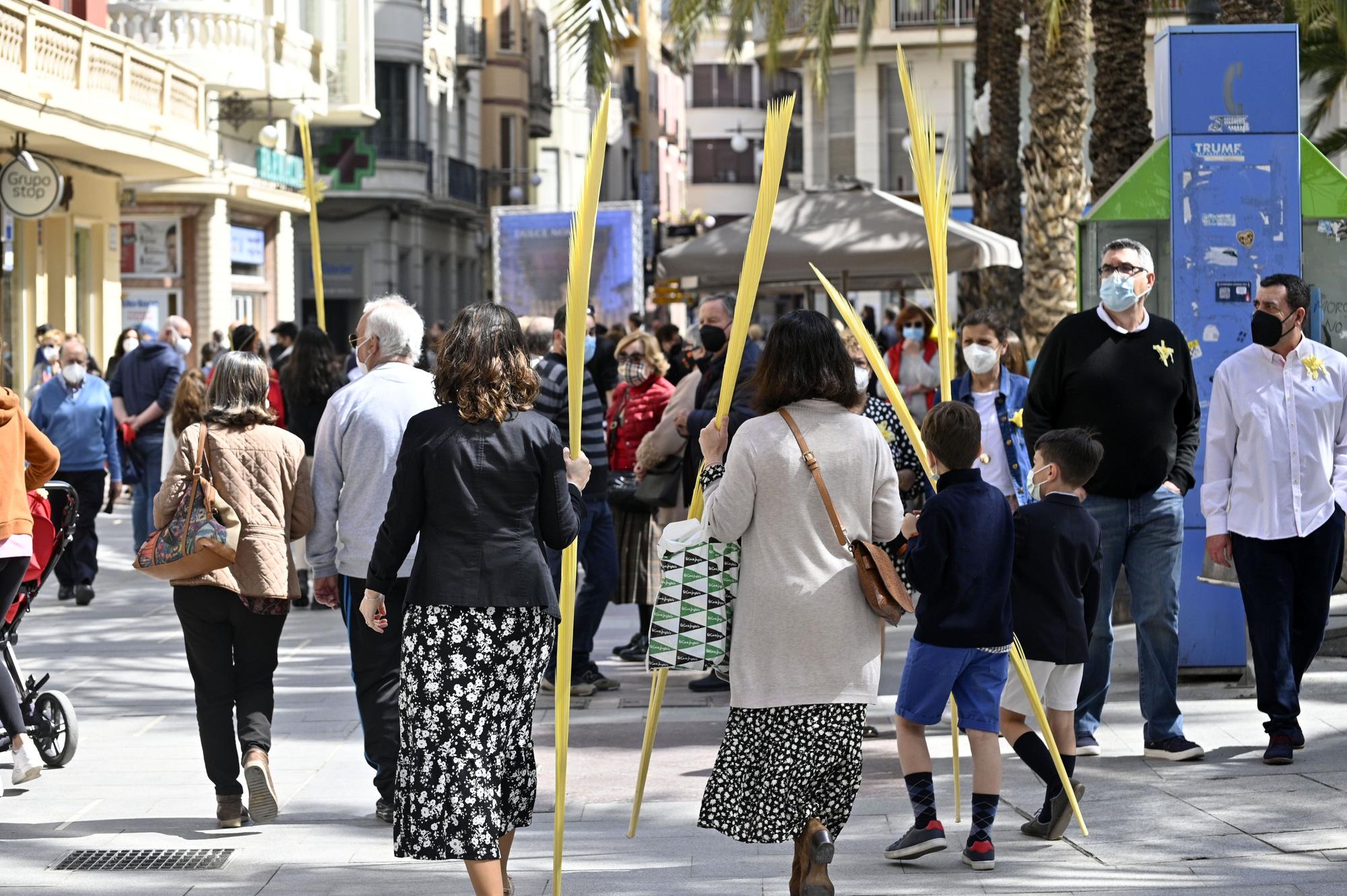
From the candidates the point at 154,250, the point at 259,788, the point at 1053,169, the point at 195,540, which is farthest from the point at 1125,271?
the point at 154,250

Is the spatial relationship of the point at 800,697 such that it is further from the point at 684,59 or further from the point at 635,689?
the point at 684,59

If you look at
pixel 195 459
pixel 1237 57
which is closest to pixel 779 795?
pixel 195 459

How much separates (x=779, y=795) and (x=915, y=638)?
798 mm

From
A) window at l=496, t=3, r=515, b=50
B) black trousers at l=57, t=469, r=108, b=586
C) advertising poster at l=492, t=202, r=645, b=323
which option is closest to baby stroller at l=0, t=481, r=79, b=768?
black trousers at l=57, t=469, r=108, b=586

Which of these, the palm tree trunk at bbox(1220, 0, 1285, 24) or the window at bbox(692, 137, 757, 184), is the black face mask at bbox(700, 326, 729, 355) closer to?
the palm tree trunk at bbox(1220, 0, 1285, 24)

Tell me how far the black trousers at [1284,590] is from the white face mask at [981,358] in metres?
1.24

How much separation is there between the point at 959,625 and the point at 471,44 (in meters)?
48.1

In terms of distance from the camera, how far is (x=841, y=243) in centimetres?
1382

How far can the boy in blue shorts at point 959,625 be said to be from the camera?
19.8 feet

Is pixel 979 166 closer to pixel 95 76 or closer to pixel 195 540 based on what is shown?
pixel 95 76

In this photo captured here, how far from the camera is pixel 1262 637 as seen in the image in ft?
25.3

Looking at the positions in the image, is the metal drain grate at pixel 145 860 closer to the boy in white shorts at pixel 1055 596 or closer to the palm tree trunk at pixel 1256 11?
the boy in white shorts at pixel 1055 596

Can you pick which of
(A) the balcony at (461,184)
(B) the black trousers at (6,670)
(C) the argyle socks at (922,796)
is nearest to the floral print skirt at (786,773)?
(C) the argyle socks at (922,796)

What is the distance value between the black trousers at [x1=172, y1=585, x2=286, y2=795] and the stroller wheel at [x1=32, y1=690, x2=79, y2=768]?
4.35ft
